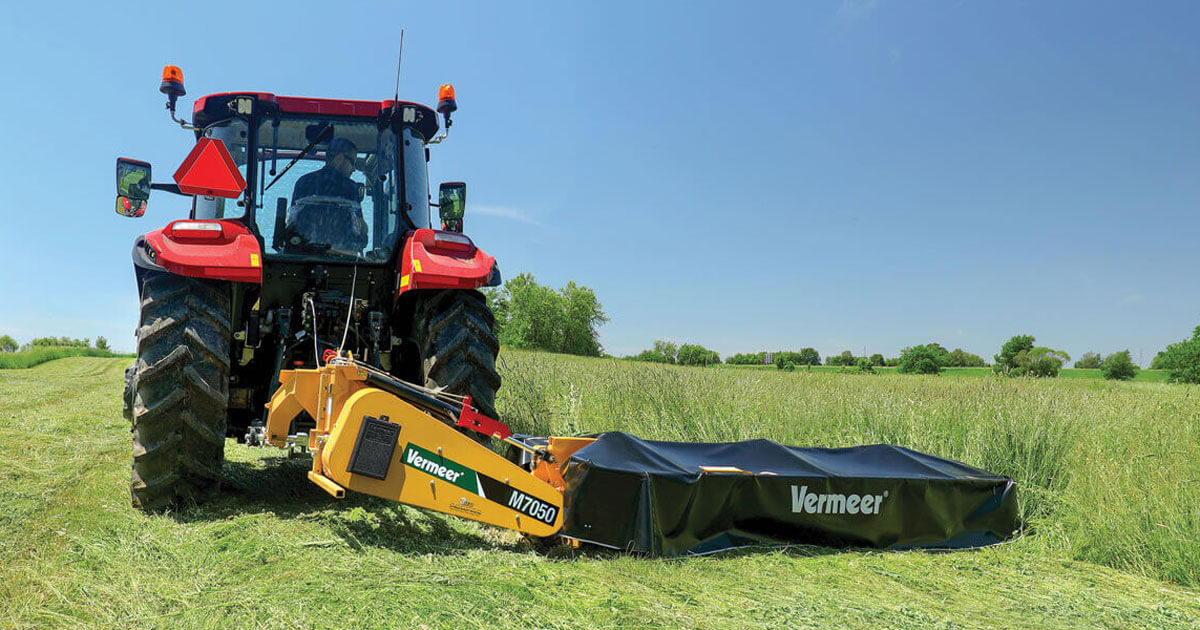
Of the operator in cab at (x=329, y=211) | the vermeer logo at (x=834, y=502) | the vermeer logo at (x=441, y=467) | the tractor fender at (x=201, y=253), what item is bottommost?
the vermeer logo at (x=834, y=502)

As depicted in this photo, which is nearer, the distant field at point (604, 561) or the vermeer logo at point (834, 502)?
the distant field at point (604, 561)

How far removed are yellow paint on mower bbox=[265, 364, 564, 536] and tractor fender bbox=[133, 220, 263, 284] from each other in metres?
0.88

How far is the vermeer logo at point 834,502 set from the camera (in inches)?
133

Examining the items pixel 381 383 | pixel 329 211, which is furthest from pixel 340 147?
pixel 381 383

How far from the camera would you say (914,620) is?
2.54 m

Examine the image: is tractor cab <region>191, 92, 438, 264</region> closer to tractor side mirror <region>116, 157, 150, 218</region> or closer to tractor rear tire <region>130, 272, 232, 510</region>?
tractor side mirror <region>116, 157, 150, 218</region>

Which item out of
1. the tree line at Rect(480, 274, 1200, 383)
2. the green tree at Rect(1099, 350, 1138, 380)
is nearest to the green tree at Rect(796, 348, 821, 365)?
the tree line at Rect(480, 274, 1200, 383)

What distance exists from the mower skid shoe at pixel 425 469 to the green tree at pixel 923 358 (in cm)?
2340

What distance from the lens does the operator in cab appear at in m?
4.31

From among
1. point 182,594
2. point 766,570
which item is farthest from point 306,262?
point 766,570

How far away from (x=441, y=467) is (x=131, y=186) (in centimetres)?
294

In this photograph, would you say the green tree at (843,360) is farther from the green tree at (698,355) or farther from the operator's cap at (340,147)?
the operator's cap at (340,147)

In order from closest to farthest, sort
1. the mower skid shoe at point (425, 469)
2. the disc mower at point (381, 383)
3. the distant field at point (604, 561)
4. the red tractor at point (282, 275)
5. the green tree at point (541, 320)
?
1. the distant field at point (604, 561)
2. the mower skid shoe at point (425, 469)
3. the disc mower at point (381, 383)
4. the red tractor at point (282, 275)
5. the green tree at point (541, 320)

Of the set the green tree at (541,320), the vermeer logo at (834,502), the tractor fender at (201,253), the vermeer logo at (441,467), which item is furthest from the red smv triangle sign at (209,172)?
the green tree at (541,320)
